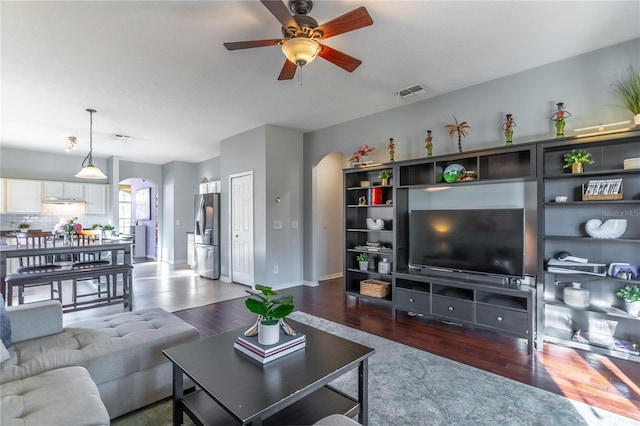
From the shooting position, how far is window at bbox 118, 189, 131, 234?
10977 mm

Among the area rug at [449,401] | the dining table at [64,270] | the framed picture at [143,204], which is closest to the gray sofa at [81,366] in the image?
the area rug at [449,401]

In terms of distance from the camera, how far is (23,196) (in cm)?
677

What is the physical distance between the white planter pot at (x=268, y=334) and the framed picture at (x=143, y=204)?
9.66m

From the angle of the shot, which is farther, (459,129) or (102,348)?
(459,129)

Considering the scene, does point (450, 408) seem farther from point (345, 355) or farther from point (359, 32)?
point (359, 32)

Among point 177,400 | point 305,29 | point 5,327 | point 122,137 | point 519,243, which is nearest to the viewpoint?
point 177,400

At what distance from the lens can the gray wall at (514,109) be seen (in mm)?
2932

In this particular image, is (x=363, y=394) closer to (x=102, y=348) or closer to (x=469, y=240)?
(x=102, y=348)

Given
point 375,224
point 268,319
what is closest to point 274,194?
point 375,224

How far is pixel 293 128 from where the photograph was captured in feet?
18.5

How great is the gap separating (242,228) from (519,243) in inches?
176

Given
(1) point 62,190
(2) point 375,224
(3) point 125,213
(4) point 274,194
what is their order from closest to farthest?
(2) point 375,224 → (4) point 274,194 → (1) point 62,190 → (3) point 125,213

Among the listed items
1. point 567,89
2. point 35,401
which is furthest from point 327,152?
point 35,401

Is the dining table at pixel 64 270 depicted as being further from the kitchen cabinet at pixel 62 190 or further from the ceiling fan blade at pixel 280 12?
the kitchen cabinet at pixel 62 190
